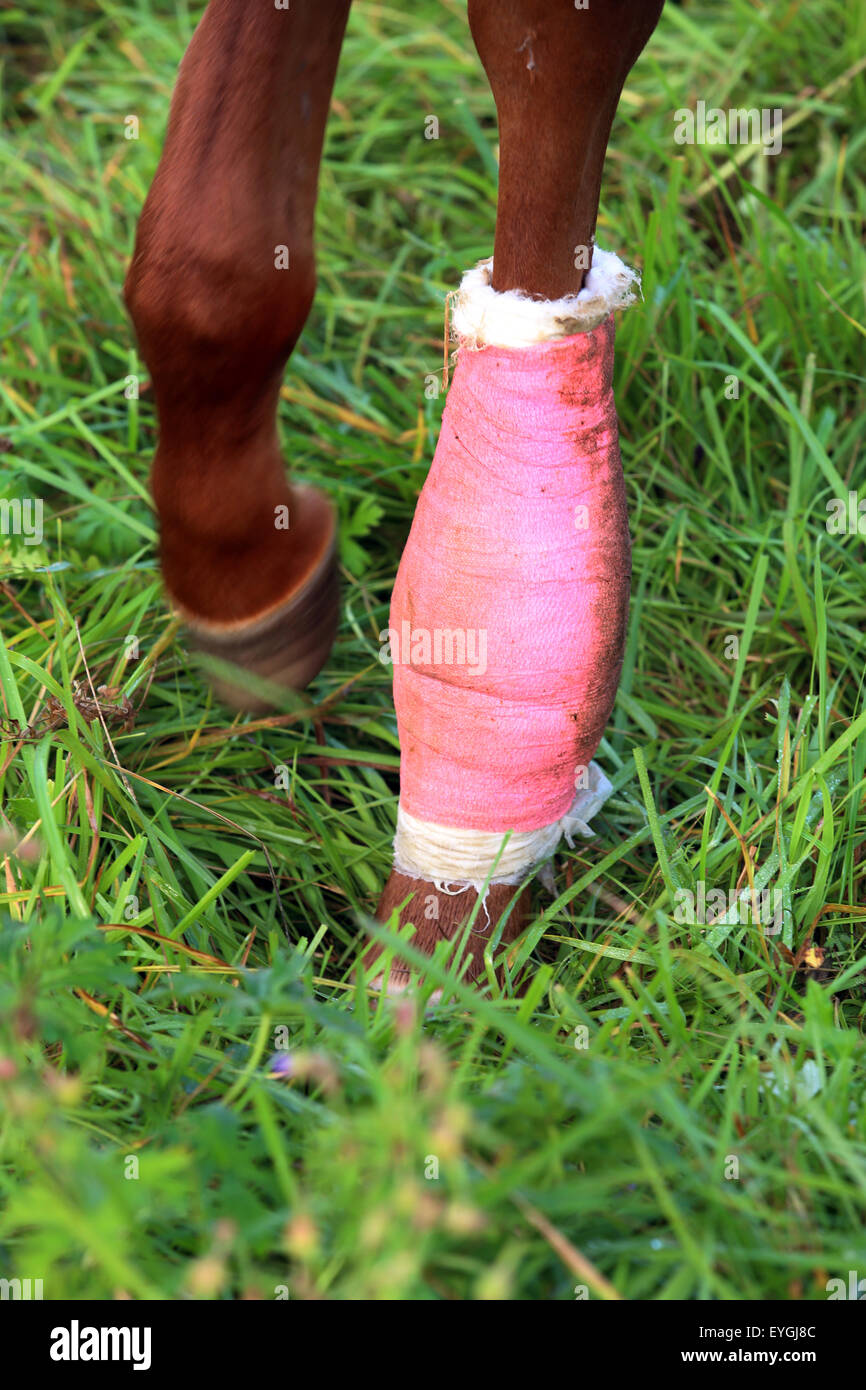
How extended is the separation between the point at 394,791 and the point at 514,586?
1.56ft

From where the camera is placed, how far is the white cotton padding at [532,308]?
3.33 ft

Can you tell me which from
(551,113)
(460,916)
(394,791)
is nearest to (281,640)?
(394,791)

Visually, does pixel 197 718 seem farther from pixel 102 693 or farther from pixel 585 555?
pixel 585 555

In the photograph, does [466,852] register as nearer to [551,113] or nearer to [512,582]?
[512,582]

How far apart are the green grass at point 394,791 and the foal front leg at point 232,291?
174 millimetres

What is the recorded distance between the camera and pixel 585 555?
3.56 ft

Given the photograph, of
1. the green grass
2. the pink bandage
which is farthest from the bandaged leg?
the green grass

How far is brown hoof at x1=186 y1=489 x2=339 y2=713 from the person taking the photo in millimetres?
1311

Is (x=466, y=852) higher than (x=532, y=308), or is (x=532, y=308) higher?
(x=532, y=308)

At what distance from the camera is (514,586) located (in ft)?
3.51

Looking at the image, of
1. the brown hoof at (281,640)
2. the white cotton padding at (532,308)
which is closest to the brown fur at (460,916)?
the brown hoof at (281,640)

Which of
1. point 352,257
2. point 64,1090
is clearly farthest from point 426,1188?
point 352,257

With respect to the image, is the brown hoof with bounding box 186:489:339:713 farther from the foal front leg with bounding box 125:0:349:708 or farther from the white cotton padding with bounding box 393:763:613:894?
the white cotton padding with bounding box 393:763:613:894

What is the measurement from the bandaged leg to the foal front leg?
192 millimetres
